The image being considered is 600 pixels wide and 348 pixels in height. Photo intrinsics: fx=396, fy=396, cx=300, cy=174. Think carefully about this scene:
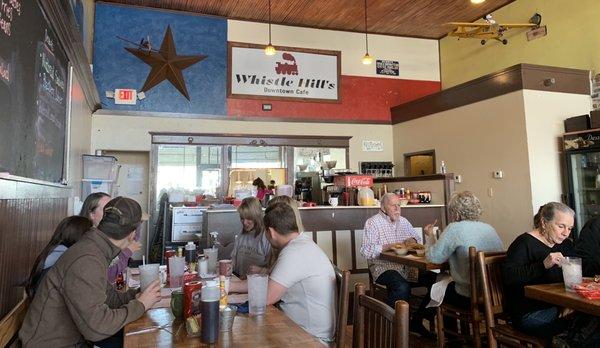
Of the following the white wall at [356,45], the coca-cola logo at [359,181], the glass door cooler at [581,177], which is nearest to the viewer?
the glass door cooler at [581,177]

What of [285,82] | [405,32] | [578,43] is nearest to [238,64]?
[285,82]

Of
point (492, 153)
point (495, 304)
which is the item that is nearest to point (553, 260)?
point (495, 304)

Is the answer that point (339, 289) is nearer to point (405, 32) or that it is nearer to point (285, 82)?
point (285, 82)

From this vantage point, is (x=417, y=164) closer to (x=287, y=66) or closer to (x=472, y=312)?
(x=287, y=66)

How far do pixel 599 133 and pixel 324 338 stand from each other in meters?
5.24

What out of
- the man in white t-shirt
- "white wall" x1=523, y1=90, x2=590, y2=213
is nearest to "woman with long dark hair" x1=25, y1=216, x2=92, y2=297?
the man in white t-shirt

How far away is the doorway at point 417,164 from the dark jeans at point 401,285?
474cm

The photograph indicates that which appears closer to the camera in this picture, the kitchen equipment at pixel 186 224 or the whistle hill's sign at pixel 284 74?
the kitchen equipment at pixel 186 224

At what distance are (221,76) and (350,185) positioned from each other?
3643mm

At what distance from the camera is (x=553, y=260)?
229 centimetres

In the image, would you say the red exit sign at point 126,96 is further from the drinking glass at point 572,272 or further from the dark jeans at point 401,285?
the drinking glass at point 572,272

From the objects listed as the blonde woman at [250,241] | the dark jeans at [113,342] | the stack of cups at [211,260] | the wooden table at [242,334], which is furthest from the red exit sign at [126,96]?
the wooden table at [242,334]

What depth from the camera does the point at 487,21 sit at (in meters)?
6.84

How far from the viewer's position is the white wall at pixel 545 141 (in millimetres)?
5781
